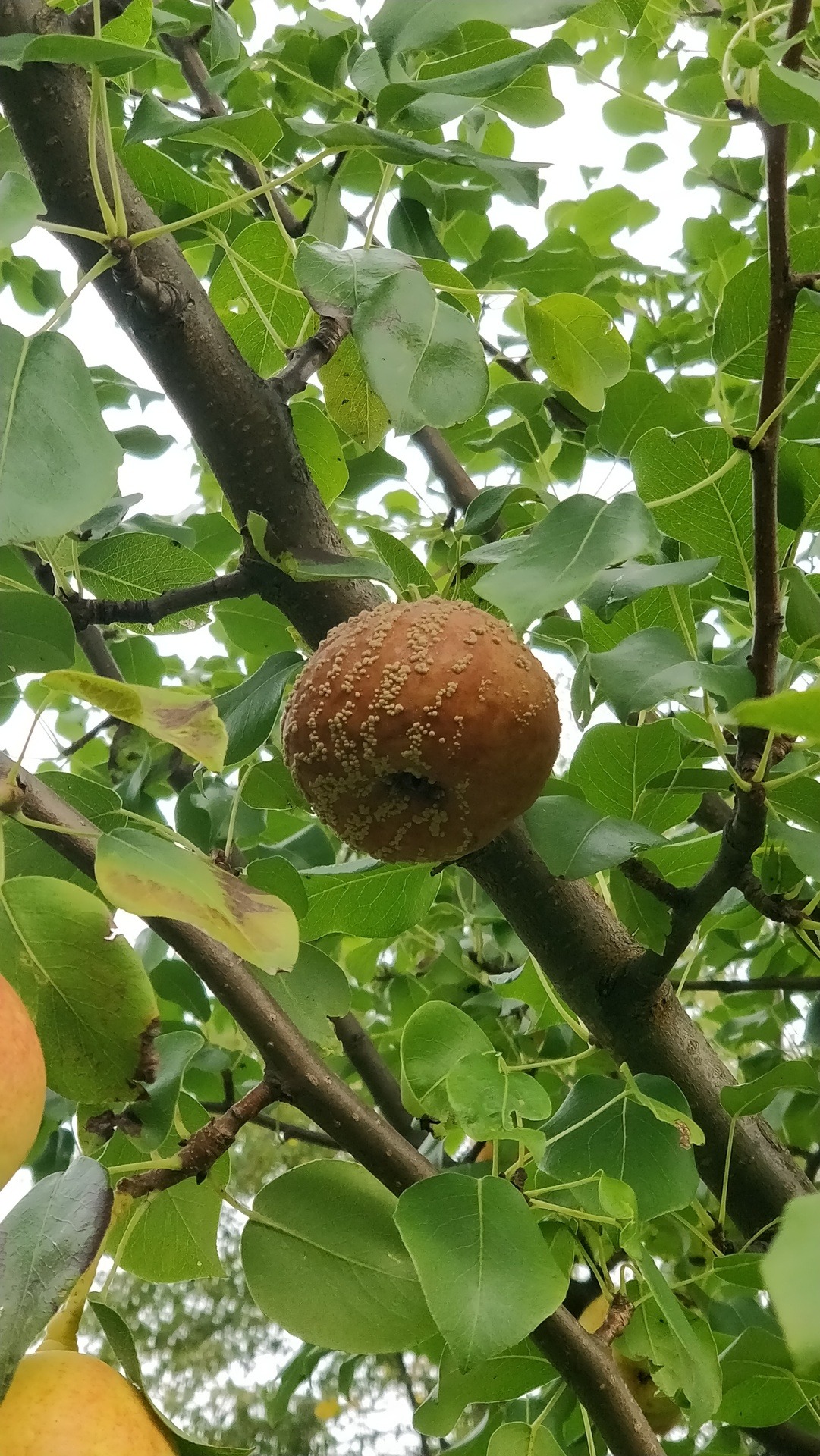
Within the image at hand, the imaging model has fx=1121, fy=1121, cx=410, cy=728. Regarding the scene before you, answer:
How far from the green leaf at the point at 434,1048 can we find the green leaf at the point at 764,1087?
0.19 m

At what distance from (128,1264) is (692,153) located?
3.91ft

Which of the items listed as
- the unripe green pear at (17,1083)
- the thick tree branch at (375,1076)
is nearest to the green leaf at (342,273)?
the unripe green pear at (17,1083)

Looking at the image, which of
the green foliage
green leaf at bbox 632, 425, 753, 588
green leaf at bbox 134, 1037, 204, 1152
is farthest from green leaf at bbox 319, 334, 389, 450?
green leaf at bbox 134, 1037, 204, 1152

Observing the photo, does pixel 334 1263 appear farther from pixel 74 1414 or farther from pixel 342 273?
pixel 342 273

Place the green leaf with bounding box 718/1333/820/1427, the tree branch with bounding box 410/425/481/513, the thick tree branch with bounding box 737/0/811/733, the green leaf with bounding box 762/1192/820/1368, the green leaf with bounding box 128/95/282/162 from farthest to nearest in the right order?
the tree branch with bounding box 410/425/481/513, the green leaf with bounding box 718/1333/820/1427, the green leaf with bounding box 128/95/282/162, the thick tree branch with bounding box 737/0/811/733, the green leaf with bounding box 762/1192/820/1368

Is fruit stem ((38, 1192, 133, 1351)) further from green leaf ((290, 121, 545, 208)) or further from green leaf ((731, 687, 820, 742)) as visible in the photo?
green leaf ((290, 121, 545, 208))

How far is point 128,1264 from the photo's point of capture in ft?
2.24

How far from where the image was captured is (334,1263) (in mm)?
598

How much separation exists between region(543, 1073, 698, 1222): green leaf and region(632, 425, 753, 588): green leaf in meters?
0.31

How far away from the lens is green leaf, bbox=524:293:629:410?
649mm

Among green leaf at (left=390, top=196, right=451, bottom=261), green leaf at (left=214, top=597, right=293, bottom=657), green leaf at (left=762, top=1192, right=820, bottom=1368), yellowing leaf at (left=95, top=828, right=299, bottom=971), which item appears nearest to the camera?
green leaf at (left=762, top=1192, right=820, bottom=1368)

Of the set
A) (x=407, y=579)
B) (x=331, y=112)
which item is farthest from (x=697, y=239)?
(x=407, y=579)

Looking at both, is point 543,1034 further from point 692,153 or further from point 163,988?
point 692,153

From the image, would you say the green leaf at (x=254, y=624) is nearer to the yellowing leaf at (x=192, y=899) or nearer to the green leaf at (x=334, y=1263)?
the green leaf at (x=334, y=1263)
